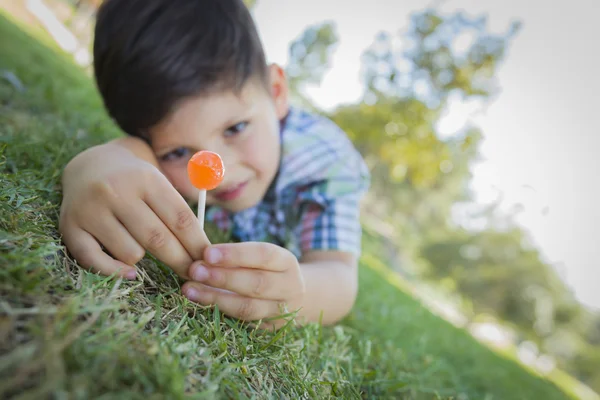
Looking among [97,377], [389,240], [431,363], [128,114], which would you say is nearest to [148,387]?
[97,377]

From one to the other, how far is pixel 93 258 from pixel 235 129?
2.52 feet

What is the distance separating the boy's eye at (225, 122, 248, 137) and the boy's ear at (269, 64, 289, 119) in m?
0.38

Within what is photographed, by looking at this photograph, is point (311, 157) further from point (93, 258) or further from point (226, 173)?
point (93, 258)

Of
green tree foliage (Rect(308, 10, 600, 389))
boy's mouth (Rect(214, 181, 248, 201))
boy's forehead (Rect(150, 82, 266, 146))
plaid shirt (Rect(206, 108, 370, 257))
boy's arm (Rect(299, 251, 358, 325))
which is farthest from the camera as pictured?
green tree foliage (Rect(308, 10, 600, 389))

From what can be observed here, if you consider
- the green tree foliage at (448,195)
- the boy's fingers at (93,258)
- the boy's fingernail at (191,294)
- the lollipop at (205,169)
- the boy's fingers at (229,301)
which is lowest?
the boy's fingers at (93,258)

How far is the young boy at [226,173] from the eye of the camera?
88 centimetres

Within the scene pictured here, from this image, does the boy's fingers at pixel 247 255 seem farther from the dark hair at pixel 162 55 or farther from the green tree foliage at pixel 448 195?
the green tree foliage at pixel 448 195

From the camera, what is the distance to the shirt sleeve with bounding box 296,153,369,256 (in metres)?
1.58

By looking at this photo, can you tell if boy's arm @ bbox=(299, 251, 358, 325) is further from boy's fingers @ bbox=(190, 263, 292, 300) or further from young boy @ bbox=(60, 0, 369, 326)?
boy's fingers @ bbox=(190, 263, 292, 300)

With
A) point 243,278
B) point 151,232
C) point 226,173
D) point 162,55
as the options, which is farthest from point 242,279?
point 162,55

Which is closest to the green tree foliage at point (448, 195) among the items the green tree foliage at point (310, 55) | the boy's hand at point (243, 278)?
the green tree foliage at point (310, 55)

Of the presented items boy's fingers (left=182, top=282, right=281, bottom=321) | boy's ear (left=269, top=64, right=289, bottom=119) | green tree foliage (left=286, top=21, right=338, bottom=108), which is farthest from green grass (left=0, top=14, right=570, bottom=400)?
green tree foliage (left=286, top=21, right=338, bottom=108)

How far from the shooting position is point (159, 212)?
90cm

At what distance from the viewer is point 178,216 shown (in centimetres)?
88
